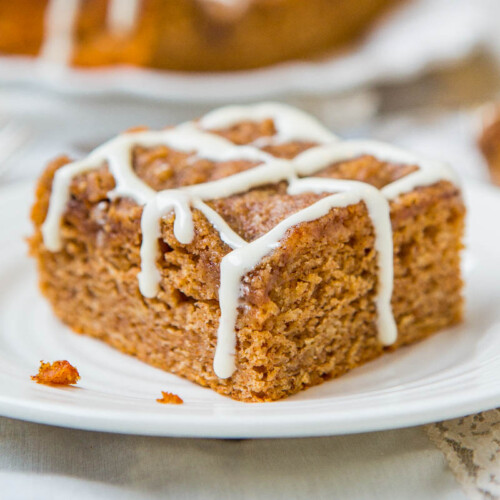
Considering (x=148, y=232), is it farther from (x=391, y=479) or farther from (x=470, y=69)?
(x=470, y=69)

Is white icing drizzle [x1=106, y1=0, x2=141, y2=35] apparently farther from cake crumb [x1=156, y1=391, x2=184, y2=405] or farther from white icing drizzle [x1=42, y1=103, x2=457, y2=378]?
cake crumb [x1=156, y1=391, x2=184, y2=405]

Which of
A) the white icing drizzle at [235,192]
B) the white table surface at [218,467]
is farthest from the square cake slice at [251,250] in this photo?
the white table surface at [218,467]

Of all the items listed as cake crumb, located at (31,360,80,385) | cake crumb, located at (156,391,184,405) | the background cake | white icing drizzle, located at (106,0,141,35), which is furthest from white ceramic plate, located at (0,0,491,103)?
cake crumb, located at (156,391,184,405)

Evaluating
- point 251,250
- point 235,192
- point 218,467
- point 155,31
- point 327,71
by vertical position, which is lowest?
point 218,467

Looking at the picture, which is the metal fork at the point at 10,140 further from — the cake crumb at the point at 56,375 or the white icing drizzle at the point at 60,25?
the cake crumb at the point at 56,375

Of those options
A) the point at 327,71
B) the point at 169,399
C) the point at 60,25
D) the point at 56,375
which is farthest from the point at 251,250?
the point at 60,25

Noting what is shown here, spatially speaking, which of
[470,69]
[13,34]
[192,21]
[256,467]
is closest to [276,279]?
[256,467]

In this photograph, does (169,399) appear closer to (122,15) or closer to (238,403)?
(238,403)
